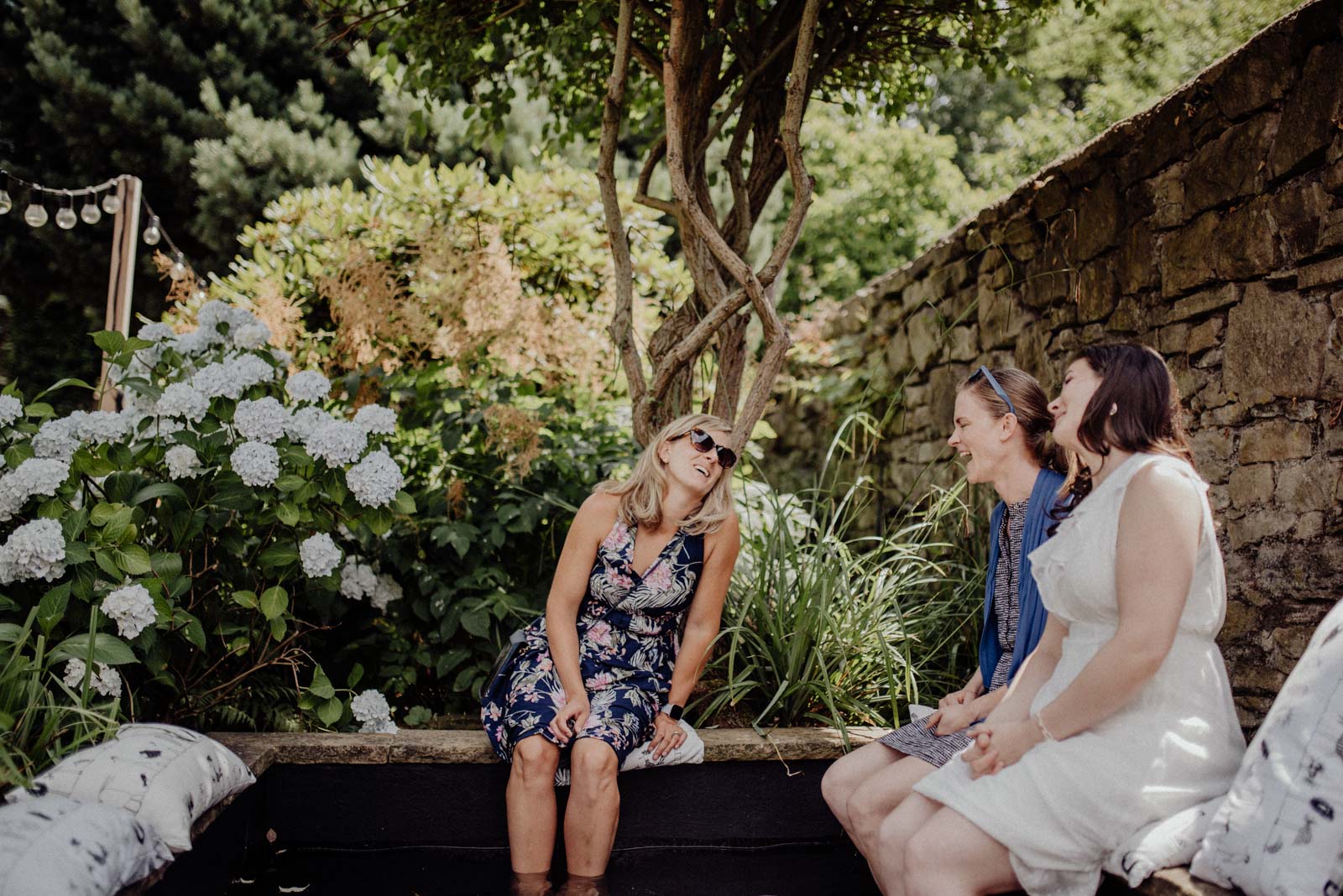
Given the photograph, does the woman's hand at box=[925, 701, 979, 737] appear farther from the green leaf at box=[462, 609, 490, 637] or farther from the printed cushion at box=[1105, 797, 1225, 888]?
the green leaf at box=[462, 609, 490, 637]

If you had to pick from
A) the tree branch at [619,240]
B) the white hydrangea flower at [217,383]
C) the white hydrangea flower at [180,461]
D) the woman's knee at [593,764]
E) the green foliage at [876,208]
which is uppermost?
the green foliage at [876,208]

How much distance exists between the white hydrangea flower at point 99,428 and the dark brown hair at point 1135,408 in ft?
7.43

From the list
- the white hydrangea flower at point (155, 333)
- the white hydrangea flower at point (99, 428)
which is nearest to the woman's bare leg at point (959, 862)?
the white hydrangea flower at point (99, 428)

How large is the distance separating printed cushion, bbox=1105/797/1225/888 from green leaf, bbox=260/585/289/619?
192cm

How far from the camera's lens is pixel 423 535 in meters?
3.38

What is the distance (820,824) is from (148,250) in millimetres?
10073

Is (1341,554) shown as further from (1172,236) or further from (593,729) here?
(593,729)

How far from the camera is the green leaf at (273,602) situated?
7.93 ft

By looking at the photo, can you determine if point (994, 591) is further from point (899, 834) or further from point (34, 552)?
point (34, 552)

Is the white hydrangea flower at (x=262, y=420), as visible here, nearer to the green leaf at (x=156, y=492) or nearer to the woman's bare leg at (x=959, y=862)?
the green leaf at (x=156, y=492)

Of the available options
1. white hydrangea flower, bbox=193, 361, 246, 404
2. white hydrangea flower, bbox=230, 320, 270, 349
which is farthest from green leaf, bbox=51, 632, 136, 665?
white hydrangea flower, bbox=230, 320, 270, 349

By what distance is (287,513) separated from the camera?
2420 millimetres

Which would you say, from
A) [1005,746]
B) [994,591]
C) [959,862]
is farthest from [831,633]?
[959,862]

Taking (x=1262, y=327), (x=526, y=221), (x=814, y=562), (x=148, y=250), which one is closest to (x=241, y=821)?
(x=814, y=562)
